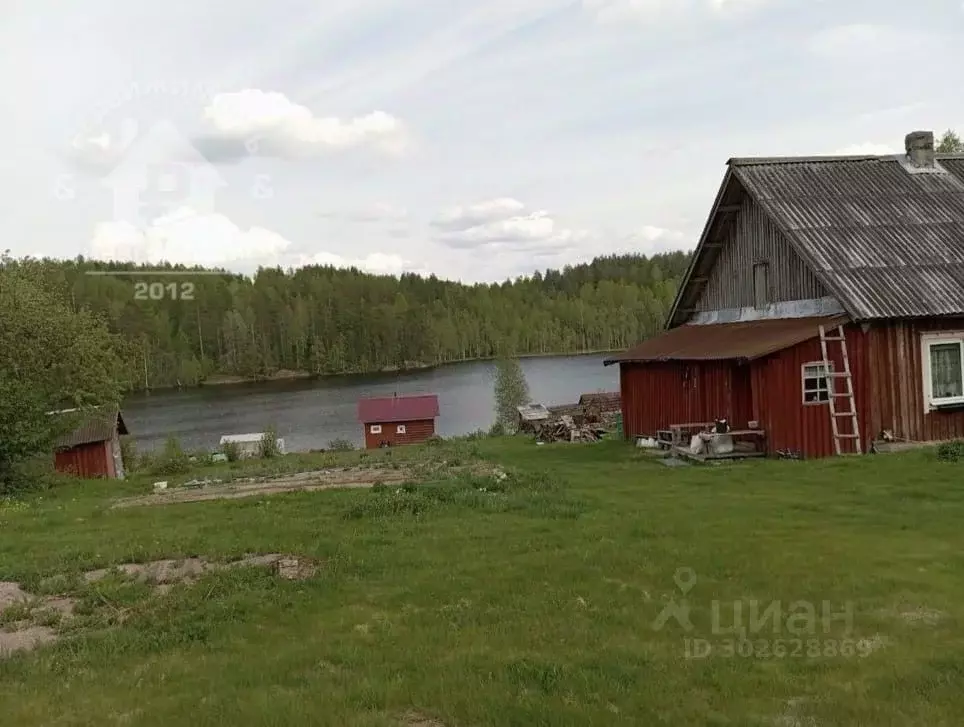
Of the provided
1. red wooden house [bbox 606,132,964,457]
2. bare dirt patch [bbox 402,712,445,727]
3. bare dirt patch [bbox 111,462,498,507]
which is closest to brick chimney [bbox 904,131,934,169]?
red wooden house [bbox 606,132,964,457]

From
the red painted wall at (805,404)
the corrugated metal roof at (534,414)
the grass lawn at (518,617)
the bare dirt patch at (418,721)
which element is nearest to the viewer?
the bare dirt patch at (418,721)

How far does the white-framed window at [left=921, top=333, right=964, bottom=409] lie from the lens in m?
17.9

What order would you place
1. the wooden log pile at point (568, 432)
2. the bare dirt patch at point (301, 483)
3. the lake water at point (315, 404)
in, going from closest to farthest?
the bare dirt patch at point (301, 483) → the wooden log pile at point (568, 432) → the lake water at point (315, 404)

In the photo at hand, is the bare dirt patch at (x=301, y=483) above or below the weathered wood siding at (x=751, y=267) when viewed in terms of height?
below

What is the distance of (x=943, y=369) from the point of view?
18156 millimetres

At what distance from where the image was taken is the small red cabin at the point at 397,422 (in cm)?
5144

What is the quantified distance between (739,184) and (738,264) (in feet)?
6.97

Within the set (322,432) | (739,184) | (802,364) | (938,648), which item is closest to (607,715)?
(938,648)

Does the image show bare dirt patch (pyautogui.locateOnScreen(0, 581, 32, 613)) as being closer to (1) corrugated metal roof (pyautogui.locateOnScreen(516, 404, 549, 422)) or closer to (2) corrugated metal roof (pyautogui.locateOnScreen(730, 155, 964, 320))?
(2) corrugated metal roof (pyautogui.locateOnScreen(730, 155, 964, 320))

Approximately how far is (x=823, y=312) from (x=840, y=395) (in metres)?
2.50

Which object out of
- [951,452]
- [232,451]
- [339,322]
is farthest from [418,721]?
[339,322]

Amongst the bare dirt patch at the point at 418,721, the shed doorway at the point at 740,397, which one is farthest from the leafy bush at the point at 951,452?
the bare dirt patch at the point at 418,721

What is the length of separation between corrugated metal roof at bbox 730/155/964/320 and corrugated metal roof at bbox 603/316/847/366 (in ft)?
3.80

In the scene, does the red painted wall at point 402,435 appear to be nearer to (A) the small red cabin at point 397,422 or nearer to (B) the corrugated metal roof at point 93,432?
(A) the small red cabin at point 397,422
